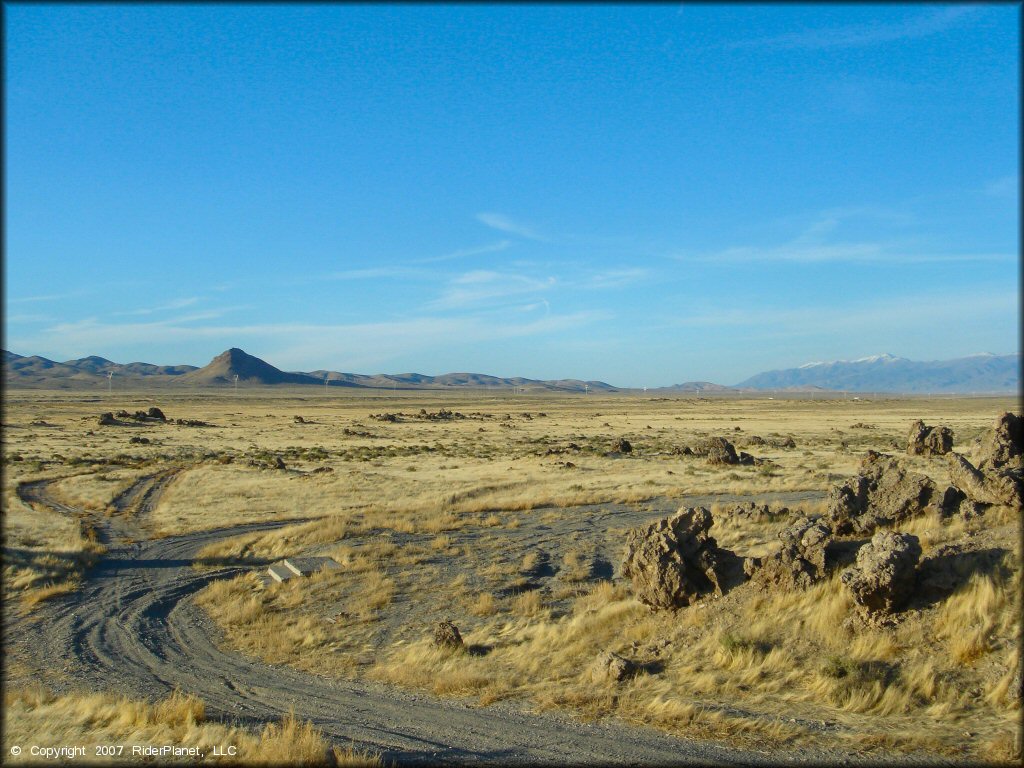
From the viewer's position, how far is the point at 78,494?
3388 centimetres

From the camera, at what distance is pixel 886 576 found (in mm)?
10555

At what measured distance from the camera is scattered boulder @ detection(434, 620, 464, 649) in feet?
44.6

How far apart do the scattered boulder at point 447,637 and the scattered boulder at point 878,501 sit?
8253 mm

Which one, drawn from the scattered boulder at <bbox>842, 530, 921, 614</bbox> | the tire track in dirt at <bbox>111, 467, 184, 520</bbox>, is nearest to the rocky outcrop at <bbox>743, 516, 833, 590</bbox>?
the scattered boulder at <bbox>842, 530, 921, 614</bbox>

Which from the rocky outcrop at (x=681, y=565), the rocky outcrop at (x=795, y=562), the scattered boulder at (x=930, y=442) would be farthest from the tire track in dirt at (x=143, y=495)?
the scattered boulder at (x=930, y=442)

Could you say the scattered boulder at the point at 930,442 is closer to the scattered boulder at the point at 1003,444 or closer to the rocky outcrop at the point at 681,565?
the scattered boulder at the point at 1003,444

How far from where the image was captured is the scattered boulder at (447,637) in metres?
13.6

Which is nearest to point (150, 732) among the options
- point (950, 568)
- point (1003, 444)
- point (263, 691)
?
point (263, 691)

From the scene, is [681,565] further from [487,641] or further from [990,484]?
[990,484]

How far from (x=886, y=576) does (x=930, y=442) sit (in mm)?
37492

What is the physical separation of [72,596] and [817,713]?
16994 millimetres

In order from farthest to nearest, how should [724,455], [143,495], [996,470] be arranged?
[724,455], [143,495], [996,470]

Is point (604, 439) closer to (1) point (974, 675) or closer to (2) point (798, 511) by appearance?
(2) point (798, 511)

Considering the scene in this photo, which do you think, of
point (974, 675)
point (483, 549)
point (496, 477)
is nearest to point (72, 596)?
point (483, 549)
